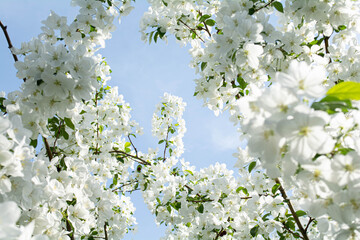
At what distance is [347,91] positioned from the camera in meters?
1.25

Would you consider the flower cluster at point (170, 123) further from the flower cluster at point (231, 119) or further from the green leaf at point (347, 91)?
the green leaf at point (347, 91)

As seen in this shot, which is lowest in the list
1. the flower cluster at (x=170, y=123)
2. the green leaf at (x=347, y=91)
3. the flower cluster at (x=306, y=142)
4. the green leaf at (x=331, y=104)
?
the flower cluster at (x=306, y=142)

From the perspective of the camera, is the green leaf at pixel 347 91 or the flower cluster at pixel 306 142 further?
the green leaf at pixel 347 91

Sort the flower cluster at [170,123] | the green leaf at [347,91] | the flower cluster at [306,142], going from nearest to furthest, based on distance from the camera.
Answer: the flower cluster at [306,142] < the green leaf at [347,91] < the flower cluster at [170,123]

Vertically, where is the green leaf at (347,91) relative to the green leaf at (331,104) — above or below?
above

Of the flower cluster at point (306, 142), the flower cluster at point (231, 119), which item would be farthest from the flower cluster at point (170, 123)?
the flower cluster at point (306, 142)

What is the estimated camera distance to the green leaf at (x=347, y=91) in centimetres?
124

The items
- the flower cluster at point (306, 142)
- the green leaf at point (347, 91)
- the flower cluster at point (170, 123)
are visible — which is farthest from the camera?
the flower cluster at point (170, 123)

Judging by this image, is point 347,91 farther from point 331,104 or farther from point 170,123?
point 170,123

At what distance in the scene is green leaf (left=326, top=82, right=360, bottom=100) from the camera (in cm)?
124

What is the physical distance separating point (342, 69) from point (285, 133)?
2.04 metres

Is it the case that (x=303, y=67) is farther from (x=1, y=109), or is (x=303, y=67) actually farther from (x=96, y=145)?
(x=96, y=145)

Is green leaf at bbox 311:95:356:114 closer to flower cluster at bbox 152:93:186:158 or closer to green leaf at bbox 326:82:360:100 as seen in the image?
green leaf at bbox 326:82:360:100

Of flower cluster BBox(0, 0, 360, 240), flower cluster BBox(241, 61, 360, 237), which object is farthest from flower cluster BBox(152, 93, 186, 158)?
flower cluster BBox(241, 61, 360, 237)
